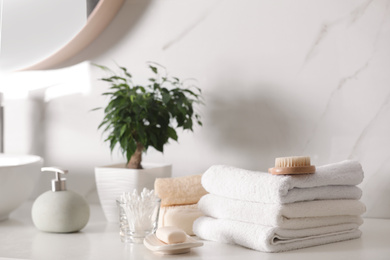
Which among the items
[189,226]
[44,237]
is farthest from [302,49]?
[44,237]

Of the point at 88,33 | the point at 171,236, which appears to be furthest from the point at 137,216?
the point at 88,33

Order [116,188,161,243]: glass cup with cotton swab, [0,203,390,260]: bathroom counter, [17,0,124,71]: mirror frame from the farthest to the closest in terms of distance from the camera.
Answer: [17,0,124,71]: mirror frame, [116,188,161,243]: glass cup with cotton swab, [0,203,390,260]: bathroom counter

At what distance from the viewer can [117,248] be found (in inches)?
40.7

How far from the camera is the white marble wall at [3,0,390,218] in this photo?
1.28 meters

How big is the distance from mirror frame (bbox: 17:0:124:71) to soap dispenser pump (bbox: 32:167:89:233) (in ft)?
1.59

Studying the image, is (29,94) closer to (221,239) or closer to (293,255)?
(221,239)

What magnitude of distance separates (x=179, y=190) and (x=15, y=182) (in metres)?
0.37

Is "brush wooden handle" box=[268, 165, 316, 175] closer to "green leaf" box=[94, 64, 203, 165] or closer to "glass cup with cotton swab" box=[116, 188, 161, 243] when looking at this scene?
"glass cup with cotton swab" box=[116, 188, 161, 243]

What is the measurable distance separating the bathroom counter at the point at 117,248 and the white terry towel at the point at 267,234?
12 mm

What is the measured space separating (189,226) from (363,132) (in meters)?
0.46

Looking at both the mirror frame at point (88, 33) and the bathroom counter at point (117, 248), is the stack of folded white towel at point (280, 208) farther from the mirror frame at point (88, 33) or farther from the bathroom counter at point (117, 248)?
the mirror frame at point (88, 33)

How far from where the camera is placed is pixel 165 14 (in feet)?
4.86

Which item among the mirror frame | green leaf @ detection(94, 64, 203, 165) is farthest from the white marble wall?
green leaf @ detection(94, 64, 203, 165)

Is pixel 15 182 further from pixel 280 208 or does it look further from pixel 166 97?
pixel 280 208
